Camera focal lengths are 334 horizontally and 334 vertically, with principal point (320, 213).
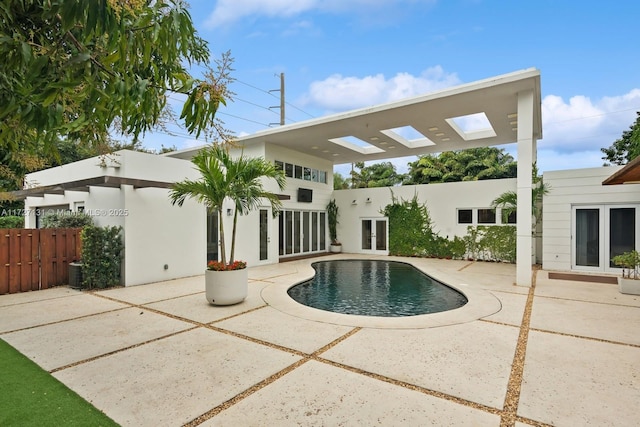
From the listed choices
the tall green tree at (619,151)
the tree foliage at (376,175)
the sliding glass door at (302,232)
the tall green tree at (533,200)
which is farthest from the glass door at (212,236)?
the tall green tree at (619,151)

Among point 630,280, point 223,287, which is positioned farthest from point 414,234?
point 223,287

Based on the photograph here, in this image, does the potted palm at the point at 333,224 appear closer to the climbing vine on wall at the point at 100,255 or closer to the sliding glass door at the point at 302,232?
the sliding glass door at the point at 302,232

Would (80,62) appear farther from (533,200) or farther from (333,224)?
(333,224)

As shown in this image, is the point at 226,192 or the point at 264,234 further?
the point at 264,234

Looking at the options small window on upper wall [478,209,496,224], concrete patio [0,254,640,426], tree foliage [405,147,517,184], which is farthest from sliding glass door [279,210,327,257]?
tree foliage [405,147,517,184]

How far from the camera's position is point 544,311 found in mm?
6391

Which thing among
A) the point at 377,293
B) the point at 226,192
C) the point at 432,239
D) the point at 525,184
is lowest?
the point at 377,293

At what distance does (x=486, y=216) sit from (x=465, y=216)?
831mm

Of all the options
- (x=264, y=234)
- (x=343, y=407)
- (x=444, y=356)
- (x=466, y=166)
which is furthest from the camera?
(x=466, y=166)

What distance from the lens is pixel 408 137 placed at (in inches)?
575

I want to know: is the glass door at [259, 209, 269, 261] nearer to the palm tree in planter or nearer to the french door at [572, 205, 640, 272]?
the palm tree in planter

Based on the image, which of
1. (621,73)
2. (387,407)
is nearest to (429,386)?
(387,407)

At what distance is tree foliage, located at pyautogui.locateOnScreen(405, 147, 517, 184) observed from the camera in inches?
1003

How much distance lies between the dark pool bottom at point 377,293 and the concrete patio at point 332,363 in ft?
3.55
